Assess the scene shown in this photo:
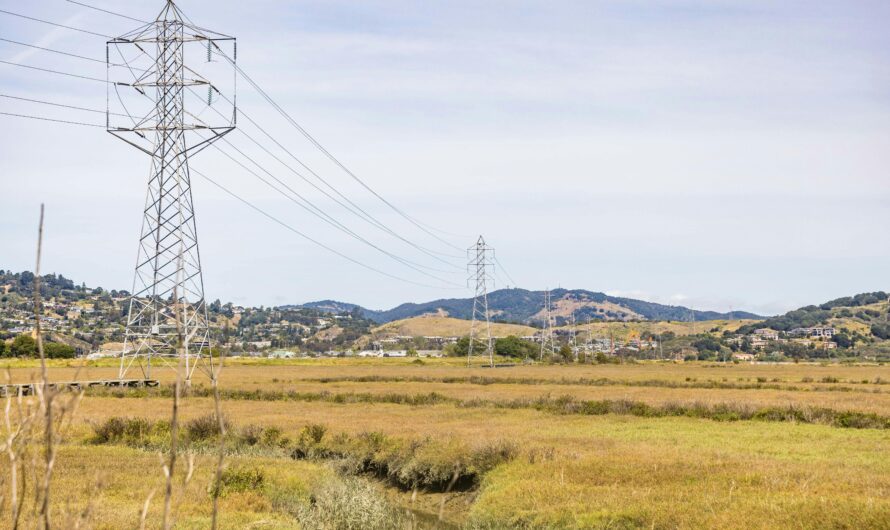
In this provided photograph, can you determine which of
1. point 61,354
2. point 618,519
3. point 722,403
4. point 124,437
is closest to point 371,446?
point 124,437

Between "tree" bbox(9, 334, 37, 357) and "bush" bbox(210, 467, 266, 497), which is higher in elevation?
"tree" bbox(9, 334, 37, 357)

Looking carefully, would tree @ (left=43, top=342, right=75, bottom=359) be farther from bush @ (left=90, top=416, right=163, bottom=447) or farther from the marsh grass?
bush @ (left=90, top=416, right=163, bottom=447)

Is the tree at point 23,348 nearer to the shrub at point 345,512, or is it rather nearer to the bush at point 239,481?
the bush at point 239,481

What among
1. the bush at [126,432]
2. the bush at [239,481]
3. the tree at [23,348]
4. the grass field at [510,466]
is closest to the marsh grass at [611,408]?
the grass field at [510,466]

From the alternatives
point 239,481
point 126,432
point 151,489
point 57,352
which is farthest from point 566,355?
point 151,489

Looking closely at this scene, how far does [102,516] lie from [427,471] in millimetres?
14773

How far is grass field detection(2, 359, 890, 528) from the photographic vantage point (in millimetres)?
21656

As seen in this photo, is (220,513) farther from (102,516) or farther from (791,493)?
(791,493)

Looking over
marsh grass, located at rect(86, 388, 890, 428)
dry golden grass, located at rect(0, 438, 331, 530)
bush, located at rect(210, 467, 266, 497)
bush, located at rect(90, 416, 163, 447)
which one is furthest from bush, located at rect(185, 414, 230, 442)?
bush, located at rect(210, 467, 266, 497)

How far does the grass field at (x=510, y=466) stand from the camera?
21.7 m

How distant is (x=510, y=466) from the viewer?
100.0 ft

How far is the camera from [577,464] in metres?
29.4

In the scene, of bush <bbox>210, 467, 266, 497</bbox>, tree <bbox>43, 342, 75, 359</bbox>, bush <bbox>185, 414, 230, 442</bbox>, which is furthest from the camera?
tree <bbox>43, 342, 75, 359</bbox>

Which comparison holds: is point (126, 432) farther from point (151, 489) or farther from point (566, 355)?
point (566, 355)
